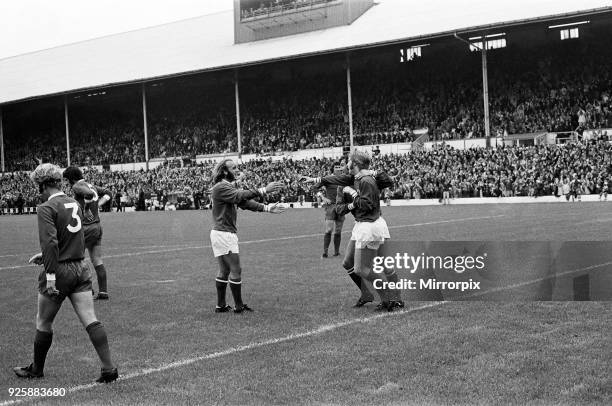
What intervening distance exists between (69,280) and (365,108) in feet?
146

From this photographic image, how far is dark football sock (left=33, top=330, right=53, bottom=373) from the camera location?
6230 millimetres

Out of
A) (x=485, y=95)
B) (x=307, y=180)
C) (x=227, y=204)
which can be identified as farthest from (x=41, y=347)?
(x=485, y=95)

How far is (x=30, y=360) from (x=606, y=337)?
5444 millimetres

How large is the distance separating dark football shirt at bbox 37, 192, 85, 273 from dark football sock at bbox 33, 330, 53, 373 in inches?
26.1

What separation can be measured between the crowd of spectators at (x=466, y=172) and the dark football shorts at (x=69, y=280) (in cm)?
2738

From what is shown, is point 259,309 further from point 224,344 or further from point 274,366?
point 274,366

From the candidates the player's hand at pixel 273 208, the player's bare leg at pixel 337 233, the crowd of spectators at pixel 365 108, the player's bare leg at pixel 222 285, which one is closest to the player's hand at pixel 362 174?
the player's hand at pixel 273 208

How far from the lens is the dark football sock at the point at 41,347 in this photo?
6230mm

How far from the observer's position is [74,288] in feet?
20.0

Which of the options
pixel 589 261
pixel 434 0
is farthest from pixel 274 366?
pixel 434 0

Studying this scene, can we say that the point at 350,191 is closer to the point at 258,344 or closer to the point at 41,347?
the point at 258,344

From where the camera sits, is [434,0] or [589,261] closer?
[589,261]

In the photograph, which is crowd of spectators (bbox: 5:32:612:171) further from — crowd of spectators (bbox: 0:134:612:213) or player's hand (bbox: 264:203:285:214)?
player's hand (bbox: 264:203:285:214)

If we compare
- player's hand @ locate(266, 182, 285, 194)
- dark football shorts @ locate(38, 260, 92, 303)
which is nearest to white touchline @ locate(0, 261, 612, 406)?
dark football shorts @ locate(38, 260, 92, 303)
